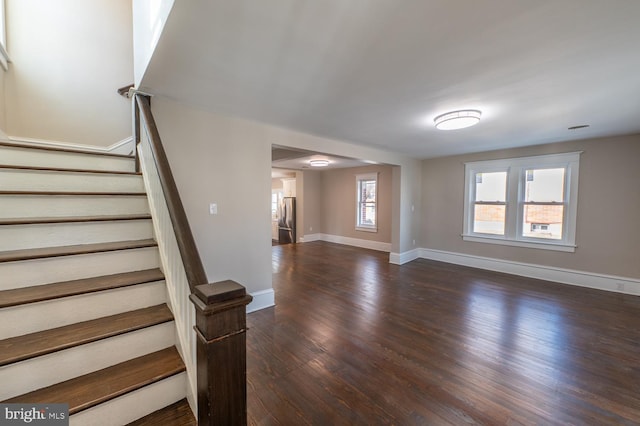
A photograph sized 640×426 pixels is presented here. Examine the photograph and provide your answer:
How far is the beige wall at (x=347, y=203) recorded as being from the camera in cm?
736

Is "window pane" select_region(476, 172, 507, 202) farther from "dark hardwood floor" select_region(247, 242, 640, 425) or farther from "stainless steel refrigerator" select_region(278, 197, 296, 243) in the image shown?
"stainless steel refrigerator" select_region(278, 197, 296, 243)

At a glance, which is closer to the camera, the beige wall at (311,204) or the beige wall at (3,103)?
the beige wall at (3,103)

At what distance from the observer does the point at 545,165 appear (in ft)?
15.3

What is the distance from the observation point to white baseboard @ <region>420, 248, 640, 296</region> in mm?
4023

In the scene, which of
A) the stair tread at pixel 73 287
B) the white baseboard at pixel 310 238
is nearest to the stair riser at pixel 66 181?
the stair tread at pixel 73 287

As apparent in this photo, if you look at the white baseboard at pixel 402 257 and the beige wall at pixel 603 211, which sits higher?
the beige wall at pixel 603 211

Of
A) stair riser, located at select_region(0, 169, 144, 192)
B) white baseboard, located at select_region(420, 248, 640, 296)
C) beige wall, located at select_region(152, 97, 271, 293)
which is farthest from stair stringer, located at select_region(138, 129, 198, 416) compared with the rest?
white baseboard, located at select_region(420, 248, 640, 296)

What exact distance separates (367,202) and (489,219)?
3263 mm

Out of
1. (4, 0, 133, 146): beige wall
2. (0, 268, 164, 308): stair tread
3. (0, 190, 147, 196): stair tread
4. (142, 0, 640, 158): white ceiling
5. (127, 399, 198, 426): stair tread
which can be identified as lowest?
(127, 399, 198, 426): stair tread

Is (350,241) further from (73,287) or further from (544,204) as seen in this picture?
(73,287)

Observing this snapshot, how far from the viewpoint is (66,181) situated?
2.12 m

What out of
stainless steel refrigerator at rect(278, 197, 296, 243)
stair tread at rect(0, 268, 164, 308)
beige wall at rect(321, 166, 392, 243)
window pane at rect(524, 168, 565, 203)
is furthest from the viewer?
stainless steel refrigerator at rect(278, 197, 296, 243)

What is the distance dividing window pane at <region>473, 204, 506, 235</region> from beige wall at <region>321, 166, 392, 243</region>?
7.33 feet

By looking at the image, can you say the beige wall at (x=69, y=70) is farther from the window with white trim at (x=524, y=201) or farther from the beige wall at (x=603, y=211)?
the beige wall at (x=603, y=211)
